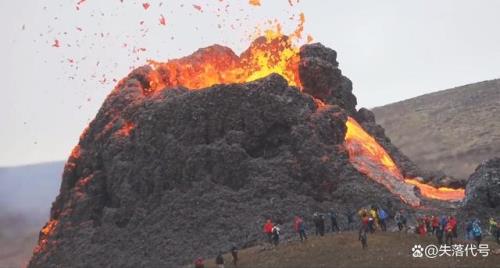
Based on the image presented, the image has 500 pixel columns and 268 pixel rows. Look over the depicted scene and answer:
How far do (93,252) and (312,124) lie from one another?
24.2m

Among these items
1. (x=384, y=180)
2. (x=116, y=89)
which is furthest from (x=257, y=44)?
(x=384, y=180)

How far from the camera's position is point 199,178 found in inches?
2280

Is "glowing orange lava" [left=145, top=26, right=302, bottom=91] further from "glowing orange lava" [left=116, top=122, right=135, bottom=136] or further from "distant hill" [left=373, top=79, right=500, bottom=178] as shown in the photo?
"distant hill" [left=373, top=79, right=500, bottom=178]

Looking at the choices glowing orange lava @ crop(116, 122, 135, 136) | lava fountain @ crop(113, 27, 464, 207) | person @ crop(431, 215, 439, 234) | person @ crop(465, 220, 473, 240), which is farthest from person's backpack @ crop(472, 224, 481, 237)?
glowing orange lava @ crop(116, 122, 135, 136)

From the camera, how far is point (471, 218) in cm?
5528

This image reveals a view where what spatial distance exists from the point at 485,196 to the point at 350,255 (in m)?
21.7

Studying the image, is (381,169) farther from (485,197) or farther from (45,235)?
(45,235)

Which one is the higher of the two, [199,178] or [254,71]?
[254,71]

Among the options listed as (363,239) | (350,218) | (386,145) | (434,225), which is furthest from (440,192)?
(363,239)

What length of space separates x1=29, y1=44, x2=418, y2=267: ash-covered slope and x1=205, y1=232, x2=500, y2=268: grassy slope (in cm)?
764

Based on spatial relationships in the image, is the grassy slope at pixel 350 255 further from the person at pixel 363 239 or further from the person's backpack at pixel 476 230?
the person's backpack at pixel 476 230

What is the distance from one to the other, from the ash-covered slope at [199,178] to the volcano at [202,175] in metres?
0.10

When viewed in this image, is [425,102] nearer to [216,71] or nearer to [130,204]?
[216,71]

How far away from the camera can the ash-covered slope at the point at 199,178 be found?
177 feet
